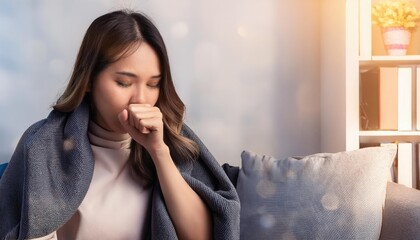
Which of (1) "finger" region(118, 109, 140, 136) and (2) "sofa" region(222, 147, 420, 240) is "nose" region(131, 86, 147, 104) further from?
(2) "sofa" region(222, 147, 420, 240)

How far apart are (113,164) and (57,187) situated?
15cm

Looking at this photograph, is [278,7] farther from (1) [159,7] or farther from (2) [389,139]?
(2) [389,139]

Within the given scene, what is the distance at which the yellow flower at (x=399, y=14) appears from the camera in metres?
2.06

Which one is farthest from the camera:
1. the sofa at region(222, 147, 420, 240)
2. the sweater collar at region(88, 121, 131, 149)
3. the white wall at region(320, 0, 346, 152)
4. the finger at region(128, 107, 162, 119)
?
the white wall at region(320, 0, 346, 152)

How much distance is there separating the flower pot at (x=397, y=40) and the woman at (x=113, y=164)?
1.02 meters

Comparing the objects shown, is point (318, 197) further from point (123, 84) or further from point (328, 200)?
point (123, 84)

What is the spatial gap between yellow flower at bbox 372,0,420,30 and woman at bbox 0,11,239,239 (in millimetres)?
1036

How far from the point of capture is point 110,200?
1319mm

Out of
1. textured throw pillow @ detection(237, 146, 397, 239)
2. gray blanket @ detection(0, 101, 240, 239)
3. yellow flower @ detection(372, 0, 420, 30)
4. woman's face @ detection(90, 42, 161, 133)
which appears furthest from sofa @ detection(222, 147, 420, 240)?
yellow flower @ detection(372, 0, 420, 30)

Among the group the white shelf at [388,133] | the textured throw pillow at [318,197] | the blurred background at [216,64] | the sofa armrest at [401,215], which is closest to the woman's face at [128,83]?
the textured throw pillow at [318,197]

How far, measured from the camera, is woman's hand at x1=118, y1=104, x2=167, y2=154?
1.23 m

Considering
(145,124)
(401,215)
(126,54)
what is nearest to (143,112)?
(145,124)

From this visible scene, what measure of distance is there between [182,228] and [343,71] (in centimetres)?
98

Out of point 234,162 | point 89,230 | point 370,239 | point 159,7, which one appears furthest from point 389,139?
point 89,230
